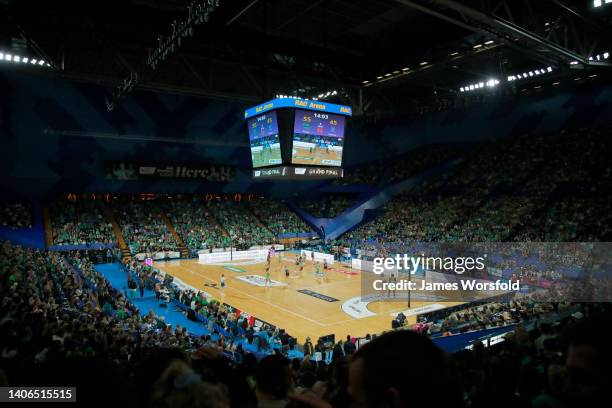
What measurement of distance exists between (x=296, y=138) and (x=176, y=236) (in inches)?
934

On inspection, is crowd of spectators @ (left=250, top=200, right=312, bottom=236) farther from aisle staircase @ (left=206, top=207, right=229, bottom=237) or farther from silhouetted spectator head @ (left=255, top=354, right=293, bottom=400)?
silhouetted spectator head @ (left=255, top=354, right=293, bottom=400)

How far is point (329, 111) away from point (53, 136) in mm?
28921

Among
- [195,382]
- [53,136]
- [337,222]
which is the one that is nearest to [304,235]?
[337,222]

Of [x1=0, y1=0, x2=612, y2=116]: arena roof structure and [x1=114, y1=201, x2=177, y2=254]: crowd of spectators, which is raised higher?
[x1=0, y1=0, x2=612, y2=116]: arena roof structure

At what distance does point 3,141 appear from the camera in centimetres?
3431

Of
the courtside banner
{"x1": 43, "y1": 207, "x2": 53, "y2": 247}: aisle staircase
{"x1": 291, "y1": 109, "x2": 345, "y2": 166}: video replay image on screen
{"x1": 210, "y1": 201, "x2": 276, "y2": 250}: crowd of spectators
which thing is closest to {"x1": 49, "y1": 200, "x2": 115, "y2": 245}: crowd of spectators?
{"x1": 43, "y1": 207, "x2": 53, "y2": 247}: aisle staircase

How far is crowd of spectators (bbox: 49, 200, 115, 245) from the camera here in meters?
33.6

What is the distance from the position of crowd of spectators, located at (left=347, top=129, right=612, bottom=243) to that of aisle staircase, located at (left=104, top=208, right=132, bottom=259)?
20.9m

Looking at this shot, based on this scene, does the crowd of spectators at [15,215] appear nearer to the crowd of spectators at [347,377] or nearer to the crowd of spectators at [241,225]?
the crowd of spectators at [241,225]

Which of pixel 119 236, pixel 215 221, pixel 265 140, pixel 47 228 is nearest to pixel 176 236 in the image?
pixel 119 236

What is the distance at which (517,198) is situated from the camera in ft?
108

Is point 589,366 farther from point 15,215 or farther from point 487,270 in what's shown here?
point 15,215

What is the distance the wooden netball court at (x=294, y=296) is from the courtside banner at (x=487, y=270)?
1697 millimetres

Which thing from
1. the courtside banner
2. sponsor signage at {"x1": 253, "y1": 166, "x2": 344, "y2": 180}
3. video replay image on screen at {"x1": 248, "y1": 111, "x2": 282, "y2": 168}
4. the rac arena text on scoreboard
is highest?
the rac arena text on scoreboard
